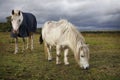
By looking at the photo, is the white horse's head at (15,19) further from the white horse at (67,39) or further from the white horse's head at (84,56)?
the white horse's head at (84,56)

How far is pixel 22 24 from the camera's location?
14.1 meters

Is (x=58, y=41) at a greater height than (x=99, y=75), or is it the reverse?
(x=58, y=41)

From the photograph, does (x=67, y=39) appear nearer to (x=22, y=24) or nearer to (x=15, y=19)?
(x=15, y=19)

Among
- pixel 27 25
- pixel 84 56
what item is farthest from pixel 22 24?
pixel 84 56

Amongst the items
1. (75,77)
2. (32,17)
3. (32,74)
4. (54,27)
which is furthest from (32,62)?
(32,17)

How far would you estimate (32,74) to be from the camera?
856cm

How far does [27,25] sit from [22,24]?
881mm

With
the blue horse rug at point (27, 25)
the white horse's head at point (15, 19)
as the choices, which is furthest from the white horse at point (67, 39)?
the blue horse rug at point (27, 25)

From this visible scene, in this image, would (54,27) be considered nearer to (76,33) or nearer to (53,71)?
(76,33)

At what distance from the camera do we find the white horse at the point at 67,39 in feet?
28.9

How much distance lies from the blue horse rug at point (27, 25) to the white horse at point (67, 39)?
3011 mm

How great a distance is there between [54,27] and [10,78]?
322 cm

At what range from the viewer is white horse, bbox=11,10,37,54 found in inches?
512

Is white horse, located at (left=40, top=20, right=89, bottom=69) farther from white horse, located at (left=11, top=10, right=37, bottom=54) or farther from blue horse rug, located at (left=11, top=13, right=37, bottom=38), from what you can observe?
blue horse rug, located at (left=11, top=13, right=37, bottom=38)
